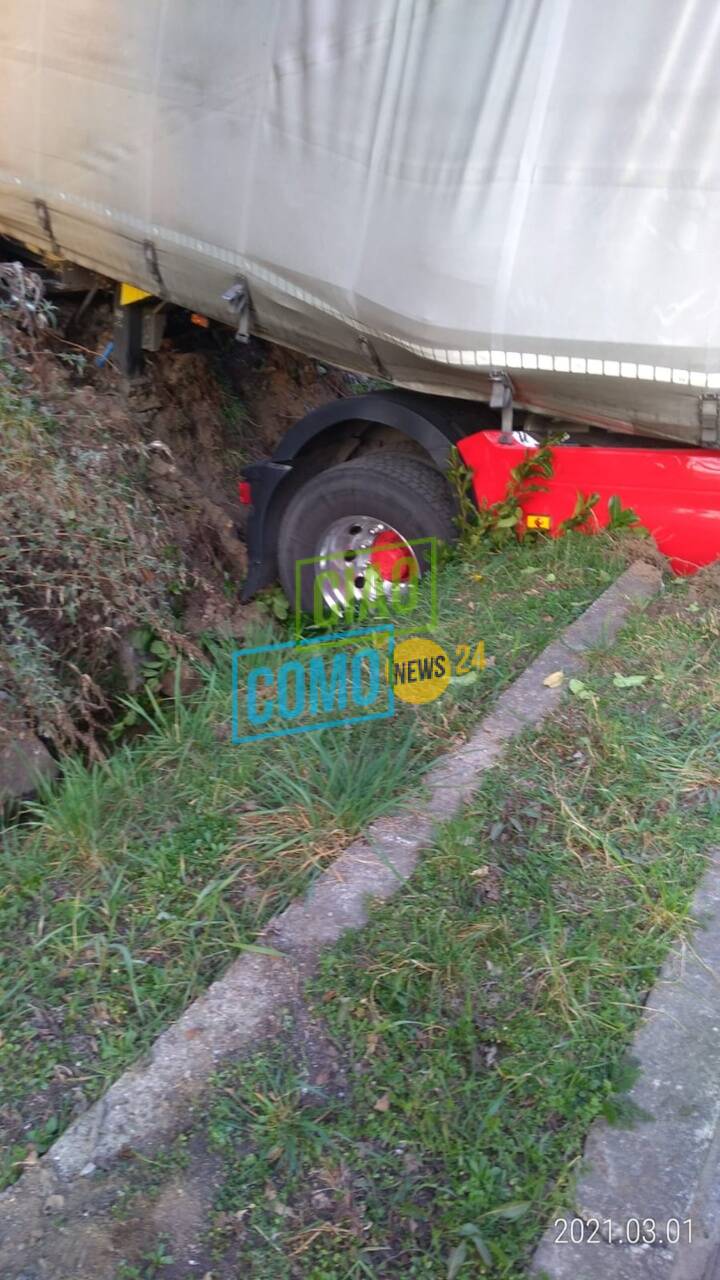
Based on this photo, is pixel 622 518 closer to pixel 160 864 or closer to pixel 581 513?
pixel 581 513

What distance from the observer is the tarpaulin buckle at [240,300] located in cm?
511

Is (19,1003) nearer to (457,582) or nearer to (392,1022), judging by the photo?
(392,1022)

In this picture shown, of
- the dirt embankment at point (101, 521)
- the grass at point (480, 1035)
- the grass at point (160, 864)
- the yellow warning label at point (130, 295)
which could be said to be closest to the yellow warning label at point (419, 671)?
the grass at point (160, 864)

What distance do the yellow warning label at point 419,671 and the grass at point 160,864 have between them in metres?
0.08

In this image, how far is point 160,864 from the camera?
3.07m

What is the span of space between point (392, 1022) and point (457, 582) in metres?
2.54

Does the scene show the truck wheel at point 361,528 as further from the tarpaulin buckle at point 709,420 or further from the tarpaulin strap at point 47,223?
the tarpaulin strap at point 47,223

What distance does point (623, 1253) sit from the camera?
201cm

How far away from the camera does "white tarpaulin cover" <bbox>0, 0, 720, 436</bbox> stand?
12.0 ft

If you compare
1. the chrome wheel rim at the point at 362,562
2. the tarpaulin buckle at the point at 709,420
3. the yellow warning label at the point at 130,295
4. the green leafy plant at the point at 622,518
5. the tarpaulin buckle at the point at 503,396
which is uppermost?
the yellow warning label at the point at 130,295

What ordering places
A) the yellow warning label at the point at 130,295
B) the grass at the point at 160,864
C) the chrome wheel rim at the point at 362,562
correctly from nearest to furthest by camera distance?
1. the grass at the point at 160,864
2. the chrome wheel rim at the point at 362,562
3. the yellow warning label at the point at 130,295

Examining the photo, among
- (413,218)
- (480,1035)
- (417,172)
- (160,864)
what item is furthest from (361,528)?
(480,1035)

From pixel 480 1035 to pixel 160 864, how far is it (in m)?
1.09

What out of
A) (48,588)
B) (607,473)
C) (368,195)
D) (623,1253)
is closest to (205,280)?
(368,195)
